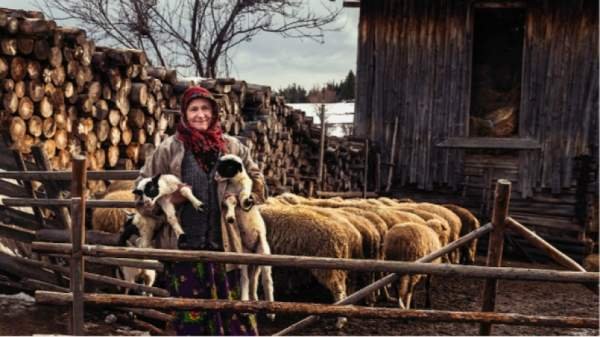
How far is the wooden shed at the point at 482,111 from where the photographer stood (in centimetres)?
1400

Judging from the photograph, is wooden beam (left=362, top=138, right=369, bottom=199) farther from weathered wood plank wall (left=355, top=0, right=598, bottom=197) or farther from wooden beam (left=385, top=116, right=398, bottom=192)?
wooden beam (left=385, top=116, right=398, bottom=192)

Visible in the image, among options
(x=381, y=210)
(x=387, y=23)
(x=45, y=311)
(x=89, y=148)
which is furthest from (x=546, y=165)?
(x=45, y=311)

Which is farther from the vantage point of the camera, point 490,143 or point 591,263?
point 490,143

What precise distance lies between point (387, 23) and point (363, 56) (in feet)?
3.00

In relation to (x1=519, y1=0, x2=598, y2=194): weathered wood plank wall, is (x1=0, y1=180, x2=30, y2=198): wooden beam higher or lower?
lower

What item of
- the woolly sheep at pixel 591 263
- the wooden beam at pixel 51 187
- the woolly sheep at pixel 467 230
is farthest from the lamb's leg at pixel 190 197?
the woolly sheep at pixel 591 263

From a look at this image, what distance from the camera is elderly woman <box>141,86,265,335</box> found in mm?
4309

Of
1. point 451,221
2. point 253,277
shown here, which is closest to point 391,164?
point 451,221

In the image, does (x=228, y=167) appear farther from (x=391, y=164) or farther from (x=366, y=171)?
(x=391, y=164)

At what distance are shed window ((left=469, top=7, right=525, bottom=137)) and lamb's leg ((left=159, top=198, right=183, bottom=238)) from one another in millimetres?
13294

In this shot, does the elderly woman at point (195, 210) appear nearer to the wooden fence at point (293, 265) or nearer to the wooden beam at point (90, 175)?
the wooden fence at point (293, 265)

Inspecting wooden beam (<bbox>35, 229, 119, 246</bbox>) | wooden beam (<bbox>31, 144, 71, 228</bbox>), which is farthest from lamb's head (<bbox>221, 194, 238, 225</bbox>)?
wooden beam (<bbox>31, 144, 71, 228</bbox>)

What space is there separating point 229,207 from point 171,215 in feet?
1.18

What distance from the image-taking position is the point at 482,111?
1673 centimetres
